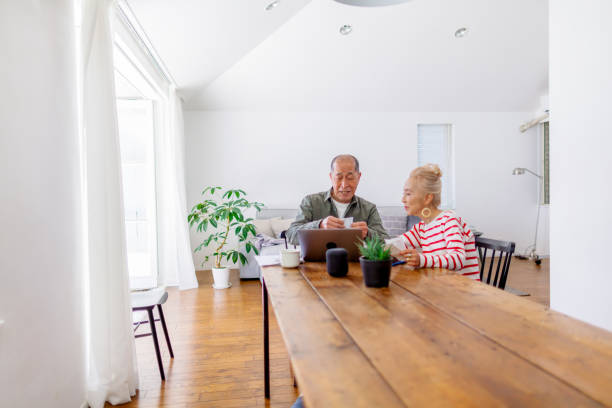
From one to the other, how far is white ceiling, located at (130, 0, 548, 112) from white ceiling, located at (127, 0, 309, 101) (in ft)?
0.06

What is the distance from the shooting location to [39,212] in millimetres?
1485

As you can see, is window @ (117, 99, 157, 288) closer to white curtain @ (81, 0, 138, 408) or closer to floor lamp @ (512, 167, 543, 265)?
white curtain @ (81, 0, 138, 408)

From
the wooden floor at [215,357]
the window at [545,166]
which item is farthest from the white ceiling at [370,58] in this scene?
the wooden floor at [215,357]

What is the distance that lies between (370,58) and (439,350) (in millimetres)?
4856

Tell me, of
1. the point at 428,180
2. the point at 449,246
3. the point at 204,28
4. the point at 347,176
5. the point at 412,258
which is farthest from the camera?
the point at 204,28

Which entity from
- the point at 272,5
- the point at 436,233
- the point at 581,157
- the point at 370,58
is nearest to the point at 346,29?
the point at 370,58

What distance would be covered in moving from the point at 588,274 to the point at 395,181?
417 cm

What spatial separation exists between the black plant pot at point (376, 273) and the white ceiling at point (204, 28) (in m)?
2.31

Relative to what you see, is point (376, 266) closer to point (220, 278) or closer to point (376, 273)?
point (376, 273)

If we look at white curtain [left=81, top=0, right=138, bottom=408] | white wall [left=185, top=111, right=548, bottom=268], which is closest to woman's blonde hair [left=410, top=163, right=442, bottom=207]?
white curtain [left=81, top=0, right=138, bottom=408]

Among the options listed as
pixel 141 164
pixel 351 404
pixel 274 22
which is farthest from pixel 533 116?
pixel 351 404

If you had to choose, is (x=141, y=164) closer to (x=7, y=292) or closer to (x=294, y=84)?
(x=294, y=84)

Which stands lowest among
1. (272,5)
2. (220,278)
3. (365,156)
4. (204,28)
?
(220,278)

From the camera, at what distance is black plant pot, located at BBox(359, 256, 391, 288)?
51.0 inches
